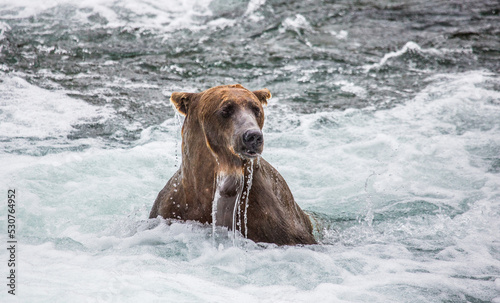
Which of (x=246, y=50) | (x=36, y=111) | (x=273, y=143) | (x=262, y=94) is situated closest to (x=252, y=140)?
(x=262, y=94)

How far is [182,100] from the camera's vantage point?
3.83 meters

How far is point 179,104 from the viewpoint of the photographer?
385 cm

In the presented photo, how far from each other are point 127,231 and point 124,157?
1.99 metres

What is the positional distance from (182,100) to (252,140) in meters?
0.82

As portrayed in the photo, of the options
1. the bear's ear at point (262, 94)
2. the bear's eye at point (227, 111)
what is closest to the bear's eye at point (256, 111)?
the bear's eye at point (227, 111)

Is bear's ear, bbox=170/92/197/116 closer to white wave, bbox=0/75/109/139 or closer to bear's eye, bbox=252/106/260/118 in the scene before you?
bear's eye, bbox=252/106/260/118

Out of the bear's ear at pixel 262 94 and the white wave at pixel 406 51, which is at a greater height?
the bear's ear at pixel 262 94

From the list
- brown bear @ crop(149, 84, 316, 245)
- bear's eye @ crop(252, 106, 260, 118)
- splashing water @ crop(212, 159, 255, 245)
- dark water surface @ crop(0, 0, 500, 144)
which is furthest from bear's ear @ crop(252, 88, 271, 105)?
dark water surface @ crop(0, 0, 500, 144)

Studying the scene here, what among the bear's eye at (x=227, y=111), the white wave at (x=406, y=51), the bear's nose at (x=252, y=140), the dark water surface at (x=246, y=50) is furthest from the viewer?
the white wave at (x=406, y=51)

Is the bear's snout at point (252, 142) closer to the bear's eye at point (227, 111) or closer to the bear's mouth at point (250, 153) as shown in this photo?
the bear's mouth at point (250, 153)

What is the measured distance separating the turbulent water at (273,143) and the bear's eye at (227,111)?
0.79 meters

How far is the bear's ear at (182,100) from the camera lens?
3.80 m

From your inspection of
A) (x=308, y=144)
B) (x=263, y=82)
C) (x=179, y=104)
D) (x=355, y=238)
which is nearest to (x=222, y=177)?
(x=179, y=104)

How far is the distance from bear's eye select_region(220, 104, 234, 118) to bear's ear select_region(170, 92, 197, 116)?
42cm
